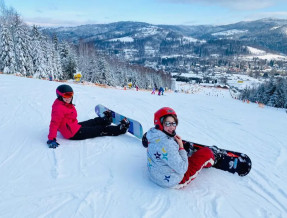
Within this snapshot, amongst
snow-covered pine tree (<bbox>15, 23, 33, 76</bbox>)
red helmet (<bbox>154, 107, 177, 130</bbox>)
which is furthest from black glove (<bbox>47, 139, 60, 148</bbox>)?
snow-covered pine tree (<bbox>15, 23, 33, 76</bbox>)

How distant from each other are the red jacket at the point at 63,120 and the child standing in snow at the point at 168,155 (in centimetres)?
196

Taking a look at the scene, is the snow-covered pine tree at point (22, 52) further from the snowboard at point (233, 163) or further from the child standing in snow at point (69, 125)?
the snowboard at point (233, 163)

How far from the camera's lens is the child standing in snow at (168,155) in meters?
A: 2.62

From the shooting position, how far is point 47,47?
34875 millimetres

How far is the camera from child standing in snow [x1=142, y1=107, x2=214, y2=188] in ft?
8.59

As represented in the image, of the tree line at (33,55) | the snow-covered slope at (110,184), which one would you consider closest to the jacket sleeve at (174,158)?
the snow-covered slope at (110,184)

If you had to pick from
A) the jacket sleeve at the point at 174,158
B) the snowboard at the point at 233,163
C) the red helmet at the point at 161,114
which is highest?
the red helmet at the point at 161,114

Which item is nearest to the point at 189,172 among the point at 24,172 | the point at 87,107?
the point at 24,172

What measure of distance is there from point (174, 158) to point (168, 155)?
0.08 metres

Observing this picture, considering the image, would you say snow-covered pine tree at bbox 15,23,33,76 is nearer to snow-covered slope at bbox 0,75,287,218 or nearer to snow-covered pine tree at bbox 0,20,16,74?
snow-covered pine tree at bbox 0,20,16,74

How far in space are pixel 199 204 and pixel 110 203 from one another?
43.8 inches

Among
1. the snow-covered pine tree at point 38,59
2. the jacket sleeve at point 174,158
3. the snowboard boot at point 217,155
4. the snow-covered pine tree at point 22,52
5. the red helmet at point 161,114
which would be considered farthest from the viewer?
the snow-covered pine tree at point 38,59

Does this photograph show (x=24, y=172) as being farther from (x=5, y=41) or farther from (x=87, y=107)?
(x=5, y=41)

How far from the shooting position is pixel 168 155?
2619 millimetres
